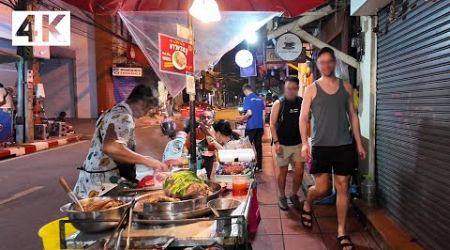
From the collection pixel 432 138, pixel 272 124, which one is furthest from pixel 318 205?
pixel 432 138

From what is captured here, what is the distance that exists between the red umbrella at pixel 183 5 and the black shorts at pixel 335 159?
1727mm

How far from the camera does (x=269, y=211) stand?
22.0 feet

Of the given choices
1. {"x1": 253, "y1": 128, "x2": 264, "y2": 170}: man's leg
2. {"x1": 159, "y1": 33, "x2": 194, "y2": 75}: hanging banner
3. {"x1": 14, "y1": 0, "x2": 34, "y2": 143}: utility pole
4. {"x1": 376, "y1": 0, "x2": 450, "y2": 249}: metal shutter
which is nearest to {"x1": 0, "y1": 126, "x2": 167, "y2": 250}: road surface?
{"x1": 14, "y1": 0, "x2": 34, "y2": 143}: utility pole

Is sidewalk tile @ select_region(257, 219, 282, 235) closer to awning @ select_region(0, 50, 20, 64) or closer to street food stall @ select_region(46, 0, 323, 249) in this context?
street food stall @ select_region(46, 0, 323, 249)

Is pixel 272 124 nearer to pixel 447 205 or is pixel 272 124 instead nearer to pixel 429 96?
pixel 429 96

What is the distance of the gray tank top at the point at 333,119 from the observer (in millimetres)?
5023

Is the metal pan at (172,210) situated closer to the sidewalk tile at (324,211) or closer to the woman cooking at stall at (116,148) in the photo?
the woman cooking at stall at (116,148)

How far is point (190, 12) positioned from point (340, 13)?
4.69 m

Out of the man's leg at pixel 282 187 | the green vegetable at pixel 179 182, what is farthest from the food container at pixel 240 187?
the man's leg at pixel 282 187

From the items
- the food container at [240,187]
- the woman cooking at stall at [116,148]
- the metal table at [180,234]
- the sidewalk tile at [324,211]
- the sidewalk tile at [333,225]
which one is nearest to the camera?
the metal table at [180,234]

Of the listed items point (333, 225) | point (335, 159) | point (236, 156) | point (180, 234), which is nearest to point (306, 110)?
point (335, 159)

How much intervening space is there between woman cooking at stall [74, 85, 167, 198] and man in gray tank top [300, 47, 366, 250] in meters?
2.05

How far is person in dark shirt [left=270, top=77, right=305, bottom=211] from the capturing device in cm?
666

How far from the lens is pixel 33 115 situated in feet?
55.7
